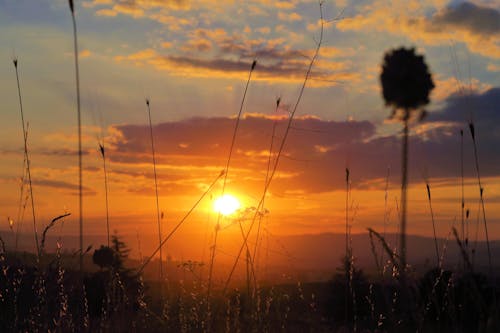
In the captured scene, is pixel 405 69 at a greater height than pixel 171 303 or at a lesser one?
greater

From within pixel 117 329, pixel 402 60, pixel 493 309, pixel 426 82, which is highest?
pixel 402 60

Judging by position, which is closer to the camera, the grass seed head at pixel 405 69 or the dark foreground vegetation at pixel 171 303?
the dark foreground vegetation at pixel 171 303

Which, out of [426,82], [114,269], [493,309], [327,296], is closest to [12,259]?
[114,269]

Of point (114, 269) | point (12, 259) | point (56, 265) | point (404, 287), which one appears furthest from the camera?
point (114, 269)

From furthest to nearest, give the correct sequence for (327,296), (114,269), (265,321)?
(327,296) → (114,269) → (265,321)

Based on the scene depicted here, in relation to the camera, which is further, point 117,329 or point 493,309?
point 117,329

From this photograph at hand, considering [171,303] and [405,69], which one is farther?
[405,69]

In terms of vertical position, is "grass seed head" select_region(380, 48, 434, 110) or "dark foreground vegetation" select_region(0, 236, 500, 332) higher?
"grass seed head" select_region(380, 48, 434, 110)

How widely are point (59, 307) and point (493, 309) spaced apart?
3088mm

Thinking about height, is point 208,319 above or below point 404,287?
below

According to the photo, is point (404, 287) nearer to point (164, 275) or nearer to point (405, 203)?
point (405, 203)

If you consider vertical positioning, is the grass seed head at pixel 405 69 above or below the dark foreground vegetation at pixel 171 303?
above

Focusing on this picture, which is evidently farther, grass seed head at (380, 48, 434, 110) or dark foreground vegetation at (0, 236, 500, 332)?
grass seed head at (380, 48, 434, 110)

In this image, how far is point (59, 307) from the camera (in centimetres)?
400
